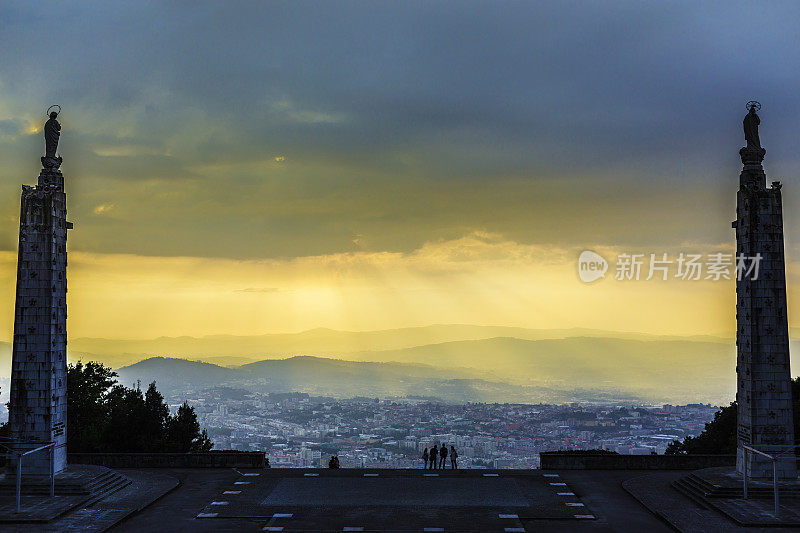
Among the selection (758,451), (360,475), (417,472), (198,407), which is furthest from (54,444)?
(198,407)

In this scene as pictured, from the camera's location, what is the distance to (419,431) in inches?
4683

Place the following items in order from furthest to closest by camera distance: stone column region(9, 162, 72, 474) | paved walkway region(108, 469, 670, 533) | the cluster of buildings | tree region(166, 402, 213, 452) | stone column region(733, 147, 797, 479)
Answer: the cluster of buildings
tree region(166, 402, 213, 452)
stone column region(9, 162, 72, 474)
stone column region(733, 147, 797, 479)
paved walkway region(108, 469, 670, 533)

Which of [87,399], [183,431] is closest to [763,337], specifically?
[183,431]

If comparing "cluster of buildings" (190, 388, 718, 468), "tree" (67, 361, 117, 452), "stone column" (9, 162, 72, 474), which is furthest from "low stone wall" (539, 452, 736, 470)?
"tree" (67, 361, 117, 452)

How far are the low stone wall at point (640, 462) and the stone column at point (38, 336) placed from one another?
26385mm

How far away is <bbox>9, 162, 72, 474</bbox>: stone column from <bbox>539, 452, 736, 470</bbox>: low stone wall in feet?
86.6

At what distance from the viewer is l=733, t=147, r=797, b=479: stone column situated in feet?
130

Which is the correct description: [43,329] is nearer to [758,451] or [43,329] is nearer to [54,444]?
[54,444]

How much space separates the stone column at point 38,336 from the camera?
1588 inches

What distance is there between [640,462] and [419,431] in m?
72.6

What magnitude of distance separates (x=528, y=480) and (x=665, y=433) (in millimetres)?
56469

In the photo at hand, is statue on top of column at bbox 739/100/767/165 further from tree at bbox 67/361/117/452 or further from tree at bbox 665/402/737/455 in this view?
tree at bbox 67/361/117/452

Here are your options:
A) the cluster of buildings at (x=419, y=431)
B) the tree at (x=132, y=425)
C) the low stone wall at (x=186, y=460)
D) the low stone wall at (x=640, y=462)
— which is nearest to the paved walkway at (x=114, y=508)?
the low stone wall at (x=186, y=460)

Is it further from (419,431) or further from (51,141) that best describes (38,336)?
(419,431)
